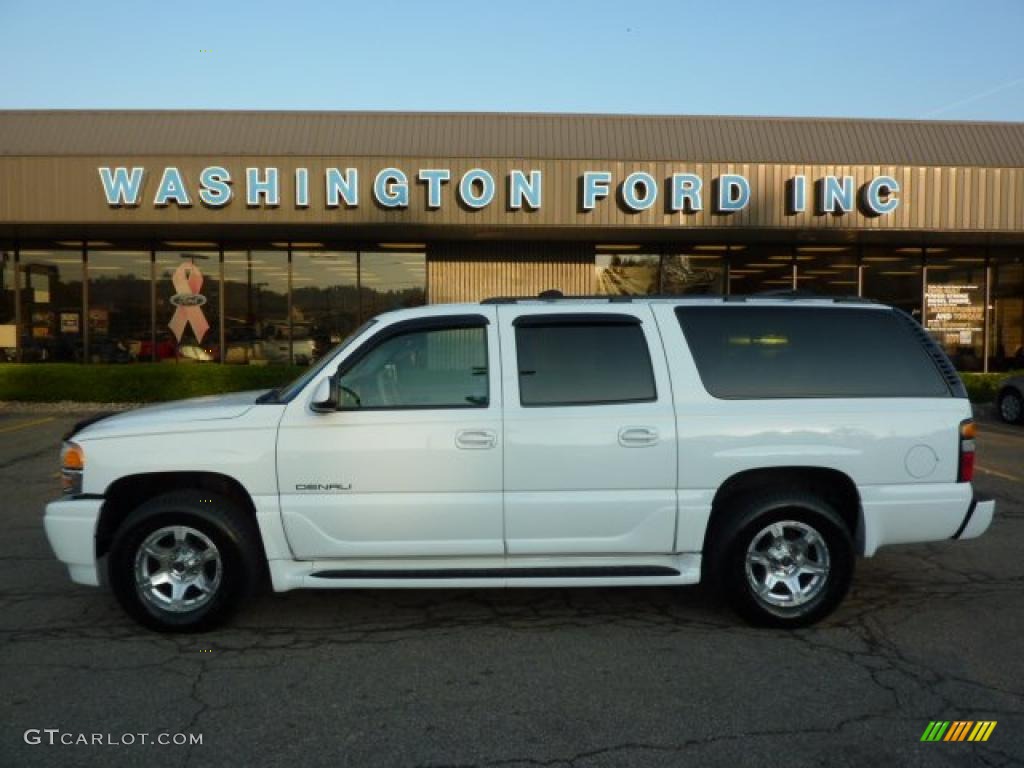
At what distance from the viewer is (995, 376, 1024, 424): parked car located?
14.3 metres

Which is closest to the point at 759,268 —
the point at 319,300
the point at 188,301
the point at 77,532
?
the point at 319,300

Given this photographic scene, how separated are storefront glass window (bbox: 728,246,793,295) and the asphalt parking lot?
13.9 metres

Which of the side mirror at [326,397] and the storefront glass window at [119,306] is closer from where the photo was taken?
the side mirror at [326,397]

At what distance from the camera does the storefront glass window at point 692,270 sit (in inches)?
757

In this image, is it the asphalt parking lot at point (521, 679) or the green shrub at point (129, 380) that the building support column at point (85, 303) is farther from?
the asphalt parking lot at point (521, 679)

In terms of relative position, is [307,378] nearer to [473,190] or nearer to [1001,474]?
[1001,474]

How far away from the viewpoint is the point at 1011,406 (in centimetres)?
1454

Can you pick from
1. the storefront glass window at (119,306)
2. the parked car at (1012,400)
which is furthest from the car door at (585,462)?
the storefront glass window at (119,306)

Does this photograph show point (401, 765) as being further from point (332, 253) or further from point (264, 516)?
point (332, 253)

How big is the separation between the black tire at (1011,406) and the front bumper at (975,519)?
422 inches

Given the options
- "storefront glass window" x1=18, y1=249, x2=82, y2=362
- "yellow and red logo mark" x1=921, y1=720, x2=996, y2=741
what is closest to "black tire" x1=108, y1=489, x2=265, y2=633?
"yellow and red logo mark" x1=921, y1=720, x2=996, y2=741

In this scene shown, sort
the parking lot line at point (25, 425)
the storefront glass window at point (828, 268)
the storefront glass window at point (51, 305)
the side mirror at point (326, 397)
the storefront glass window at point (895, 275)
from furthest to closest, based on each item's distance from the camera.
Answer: the storefront glass window at point (895, 275) < the storefront glass window at point (828, 268) < the storefront glass window at point (51, 305) < the parking lot line at point (25, 425) < the side mirror at point (326, 397)

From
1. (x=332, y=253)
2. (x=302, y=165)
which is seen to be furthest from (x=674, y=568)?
(x=332, y=253)

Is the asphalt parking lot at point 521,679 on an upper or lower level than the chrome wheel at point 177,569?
lower
